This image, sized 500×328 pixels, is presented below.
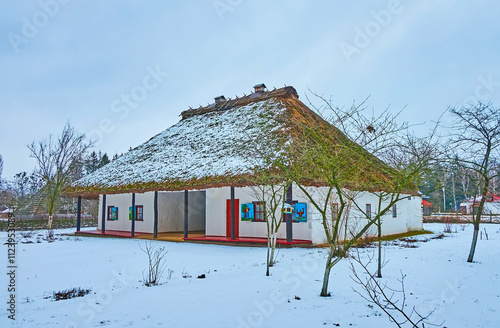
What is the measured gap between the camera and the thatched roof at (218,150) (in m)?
11.8

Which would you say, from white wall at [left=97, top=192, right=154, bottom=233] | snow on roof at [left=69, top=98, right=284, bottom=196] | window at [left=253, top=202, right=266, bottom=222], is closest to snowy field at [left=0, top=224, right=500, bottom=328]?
window at [left=253, top=202, right=266, bottom=222]

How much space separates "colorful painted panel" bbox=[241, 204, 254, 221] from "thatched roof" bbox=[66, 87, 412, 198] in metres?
1.66

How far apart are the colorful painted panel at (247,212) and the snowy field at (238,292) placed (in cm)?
318

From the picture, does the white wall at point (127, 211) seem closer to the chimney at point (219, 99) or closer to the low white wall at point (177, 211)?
the low white wall at point (177, 211)

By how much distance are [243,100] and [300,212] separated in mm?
8296

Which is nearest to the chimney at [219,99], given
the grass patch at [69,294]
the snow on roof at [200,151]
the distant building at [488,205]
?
the snow on roof at [200,151]

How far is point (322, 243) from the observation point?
38.9 feet

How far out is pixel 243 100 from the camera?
1770 cm

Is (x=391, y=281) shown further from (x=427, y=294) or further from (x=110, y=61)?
(x=110, y=61)

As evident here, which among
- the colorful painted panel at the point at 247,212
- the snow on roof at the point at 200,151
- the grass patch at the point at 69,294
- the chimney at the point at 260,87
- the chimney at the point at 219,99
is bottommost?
the grass patch at the point at 69,294

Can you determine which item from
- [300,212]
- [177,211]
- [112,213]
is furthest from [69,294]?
[112,213]

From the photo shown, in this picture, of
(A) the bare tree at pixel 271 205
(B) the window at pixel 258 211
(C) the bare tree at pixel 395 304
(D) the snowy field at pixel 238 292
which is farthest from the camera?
(B) the window at pixel 258 211

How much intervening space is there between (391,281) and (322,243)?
18.3 ft

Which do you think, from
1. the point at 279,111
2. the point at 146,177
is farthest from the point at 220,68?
the point at 146,177
